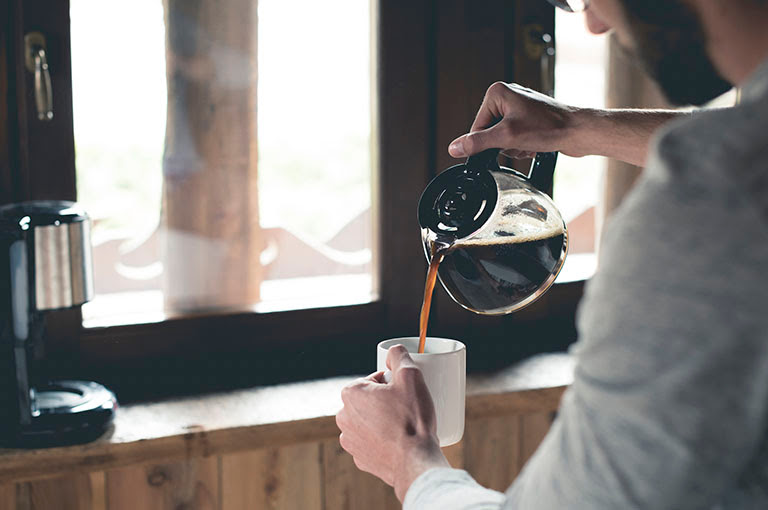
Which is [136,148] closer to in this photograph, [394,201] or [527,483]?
[394,201]

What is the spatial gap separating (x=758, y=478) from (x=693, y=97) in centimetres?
32

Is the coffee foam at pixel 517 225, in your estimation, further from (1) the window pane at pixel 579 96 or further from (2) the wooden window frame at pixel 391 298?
(1) the window pane at pixel 579 96

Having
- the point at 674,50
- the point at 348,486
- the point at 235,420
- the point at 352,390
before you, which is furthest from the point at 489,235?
the point at 348,486

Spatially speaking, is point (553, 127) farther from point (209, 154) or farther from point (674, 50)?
point (209, 154)

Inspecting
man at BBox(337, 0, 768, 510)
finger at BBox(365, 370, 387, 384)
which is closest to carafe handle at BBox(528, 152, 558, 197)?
finger at BBox(365, 370, 387, 384)

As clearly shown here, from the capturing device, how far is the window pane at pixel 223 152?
1.52 meters

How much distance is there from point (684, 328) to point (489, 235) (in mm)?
495

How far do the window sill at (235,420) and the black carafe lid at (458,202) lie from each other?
0.59m

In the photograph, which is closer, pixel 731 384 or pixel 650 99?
pixel 731 384

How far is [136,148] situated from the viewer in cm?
155

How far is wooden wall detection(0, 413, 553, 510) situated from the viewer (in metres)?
1.38

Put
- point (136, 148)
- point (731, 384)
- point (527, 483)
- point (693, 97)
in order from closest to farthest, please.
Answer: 1. point (731, 384)
2. point (527, 483)
3. point (693, 97)
4. point (136, 148)

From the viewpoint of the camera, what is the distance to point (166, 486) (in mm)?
1424

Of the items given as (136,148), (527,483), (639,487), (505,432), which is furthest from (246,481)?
(639,487)
